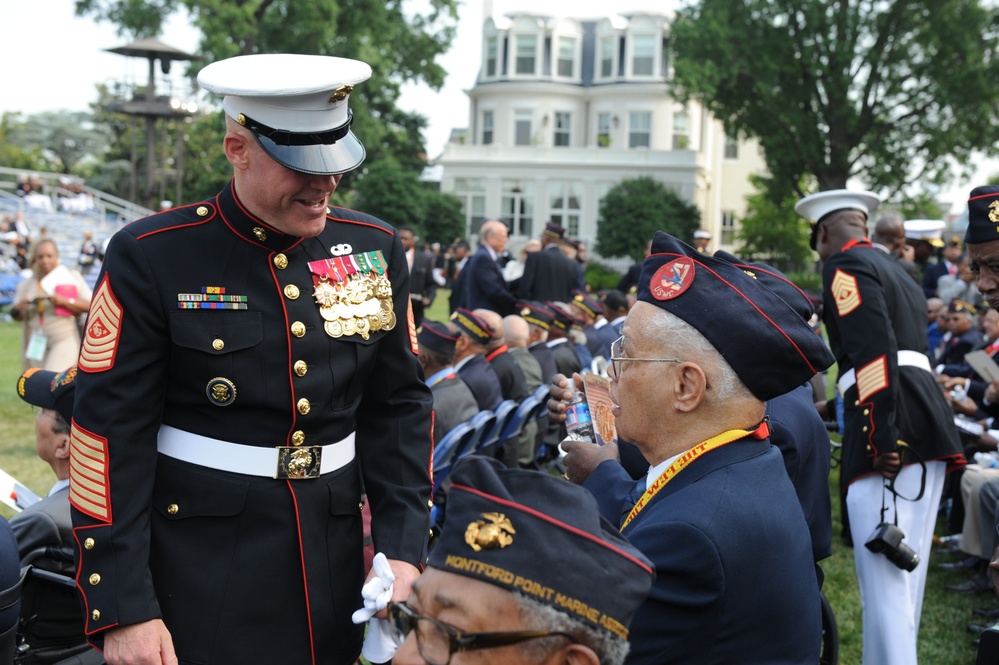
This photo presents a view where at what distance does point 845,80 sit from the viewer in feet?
105

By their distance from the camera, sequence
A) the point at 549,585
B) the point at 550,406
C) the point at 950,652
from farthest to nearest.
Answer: the point at 950,652
the point at 550,406
the point at 549,585

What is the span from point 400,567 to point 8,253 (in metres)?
28.8

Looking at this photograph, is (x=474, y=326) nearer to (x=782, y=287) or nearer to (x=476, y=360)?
(x=476, y=360)

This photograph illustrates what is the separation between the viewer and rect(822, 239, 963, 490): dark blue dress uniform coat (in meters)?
4.86

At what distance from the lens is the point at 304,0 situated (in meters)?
32.3

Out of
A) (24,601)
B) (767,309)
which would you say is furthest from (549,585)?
(24,601)

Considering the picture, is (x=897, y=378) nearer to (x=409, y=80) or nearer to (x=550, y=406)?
(x=550, y=406)

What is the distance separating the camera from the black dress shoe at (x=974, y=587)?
6.82 meters

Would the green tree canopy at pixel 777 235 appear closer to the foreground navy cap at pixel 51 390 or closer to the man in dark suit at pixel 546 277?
the man in dark suit at pixel 546 277

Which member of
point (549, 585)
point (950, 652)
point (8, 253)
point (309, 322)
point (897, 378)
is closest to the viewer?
point (549, 585)

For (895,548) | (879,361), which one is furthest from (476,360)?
(895,548)

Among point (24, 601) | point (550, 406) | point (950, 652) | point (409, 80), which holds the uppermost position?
point (409, 80)

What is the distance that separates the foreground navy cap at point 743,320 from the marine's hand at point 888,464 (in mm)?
2411

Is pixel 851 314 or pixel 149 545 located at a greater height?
pixel 851 314
